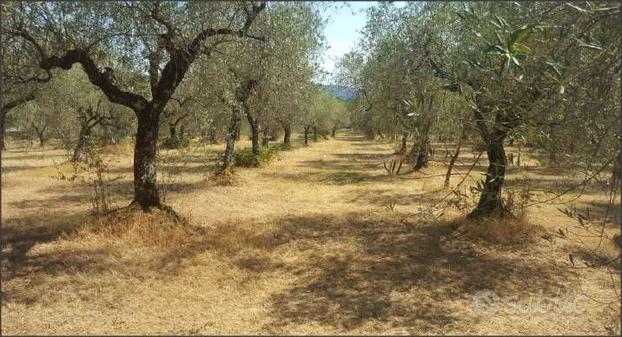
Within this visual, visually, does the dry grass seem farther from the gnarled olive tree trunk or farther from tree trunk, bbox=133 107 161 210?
the gnarled olive tree trunk

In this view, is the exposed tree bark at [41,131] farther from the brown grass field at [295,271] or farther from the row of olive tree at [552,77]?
the row of olive tree at [552,77]

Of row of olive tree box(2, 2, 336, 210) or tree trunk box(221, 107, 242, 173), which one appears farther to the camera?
tree trunk box(221, 107, 242, 173)

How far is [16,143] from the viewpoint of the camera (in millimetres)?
54844

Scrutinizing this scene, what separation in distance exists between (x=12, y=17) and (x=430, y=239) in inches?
427

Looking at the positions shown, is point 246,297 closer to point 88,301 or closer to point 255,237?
point 88,301

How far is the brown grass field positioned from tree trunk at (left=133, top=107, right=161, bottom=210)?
1.87ft

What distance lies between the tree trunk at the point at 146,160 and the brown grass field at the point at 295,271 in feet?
1.87

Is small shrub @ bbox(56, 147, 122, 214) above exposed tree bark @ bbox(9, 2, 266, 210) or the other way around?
the other way around

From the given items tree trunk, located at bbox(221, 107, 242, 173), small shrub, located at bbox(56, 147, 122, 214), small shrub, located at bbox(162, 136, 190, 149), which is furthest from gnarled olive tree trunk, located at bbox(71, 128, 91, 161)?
small shrub, located at bbox(162, 136, 190, 149)

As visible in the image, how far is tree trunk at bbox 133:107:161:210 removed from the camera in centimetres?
1183

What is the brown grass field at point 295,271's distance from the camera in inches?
283

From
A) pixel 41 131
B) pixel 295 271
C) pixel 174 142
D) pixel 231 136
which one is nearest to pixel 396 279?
pixel 295 271

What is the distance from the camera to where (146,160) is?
12023mm

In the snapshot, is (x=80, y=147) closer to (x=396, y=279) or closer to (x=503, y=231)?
(x=396, y=279)
